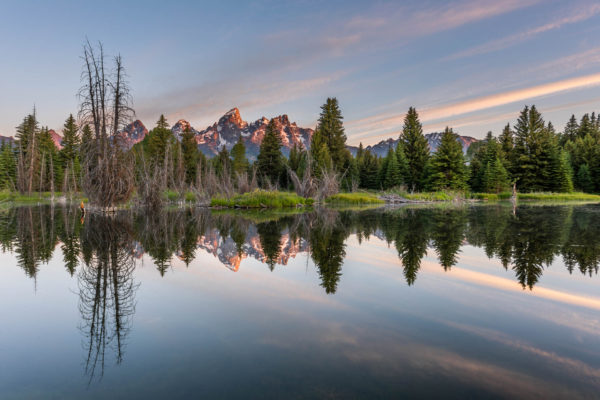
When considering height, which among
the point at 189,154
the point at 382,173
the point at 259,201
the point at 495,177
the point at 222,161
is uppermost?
the point at 189,154

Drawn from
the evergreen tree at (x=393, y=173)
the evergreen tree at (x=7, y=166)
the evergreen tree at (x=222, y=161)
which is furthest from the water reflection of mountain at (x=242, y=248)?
the evergreen tree at (x=7, y=166)

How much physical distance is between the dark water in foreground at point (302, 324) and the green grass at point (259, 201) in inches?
661

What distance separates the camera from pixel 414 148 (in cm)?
5041

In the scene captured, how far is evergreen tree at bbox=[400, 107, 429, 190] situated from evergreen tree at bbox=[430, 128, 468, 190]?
506 cm

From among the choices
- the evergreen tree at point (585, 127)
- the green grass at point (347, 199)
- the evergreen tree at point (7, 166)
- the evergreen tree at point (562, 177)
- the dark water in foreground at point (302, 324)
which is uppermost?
the evergreen tree at point (585, 127)

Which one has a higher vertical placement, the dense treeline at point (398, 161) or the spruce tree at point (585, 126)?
the spruce tree at point (585, 126)

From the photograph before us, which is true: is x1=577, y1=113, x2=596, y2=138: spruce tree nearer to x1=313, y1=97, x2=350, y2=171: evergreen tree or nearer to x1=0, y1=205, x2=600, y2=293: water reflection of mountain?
x1=313, y1=97, x2=350, y2=171: evergreen tree

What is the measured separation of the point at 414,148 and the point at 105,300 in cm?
5156

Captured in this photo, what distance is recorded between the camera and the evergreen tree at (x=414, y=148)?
49250 mm

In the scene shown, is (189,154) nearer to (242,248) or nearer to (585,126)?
(242,248)

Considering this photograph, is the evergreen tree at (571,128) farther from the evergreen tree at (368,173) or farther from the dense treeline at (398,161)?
the evergreen tree at (368,173)

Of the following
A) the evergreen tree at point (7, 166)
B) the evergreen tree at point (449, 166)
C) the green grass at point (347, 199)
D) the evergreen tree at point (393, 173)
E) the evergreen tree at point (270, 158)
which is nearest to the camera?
the green grass at point (347, 199)

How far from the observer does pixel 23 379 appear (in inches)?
92.7

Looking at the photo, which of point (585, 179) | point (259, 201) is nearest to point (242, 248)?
point (259, 201)
